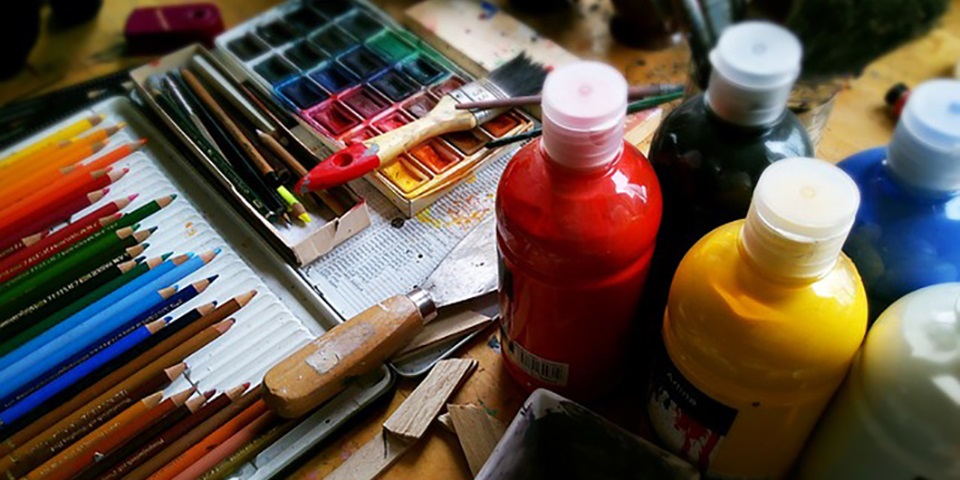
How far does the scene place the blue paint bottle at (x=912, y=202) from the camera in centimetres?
38

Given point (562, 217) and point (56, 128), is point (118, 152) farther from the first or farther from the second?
point (562, 217)

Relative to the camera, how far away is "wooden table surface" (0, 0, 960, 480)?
1.77 feet

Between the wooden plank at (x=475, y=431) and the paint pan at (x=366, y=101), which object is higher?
the paint pan at (x=366, y=101)

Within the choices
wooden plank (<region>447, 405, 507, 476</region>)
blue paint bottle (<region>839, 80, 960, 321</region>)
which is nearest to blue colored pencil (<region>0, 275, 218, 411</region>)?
wooden plank (<region>447, 405, 507, 476</region>)

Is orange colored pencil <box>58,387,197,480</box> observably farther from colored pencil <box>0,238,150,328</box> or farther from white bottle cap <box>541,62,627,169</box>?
white bottle cap <box>541,62,627,169</box>

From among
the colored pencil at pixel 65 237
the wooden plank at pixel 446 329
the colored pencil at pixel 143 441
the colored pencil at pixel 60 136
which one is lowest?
the wooden plank at pixel 446 329

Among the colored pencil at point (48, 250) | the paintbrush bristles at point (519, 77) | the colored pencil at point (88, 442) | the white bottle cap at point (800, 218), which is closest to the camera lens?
the white bottle cap at point (800, 218)

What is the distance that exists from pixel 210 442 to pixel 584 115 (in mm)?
321

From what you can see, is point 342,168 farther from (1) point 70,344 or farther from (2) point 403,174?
(1) point 70,344

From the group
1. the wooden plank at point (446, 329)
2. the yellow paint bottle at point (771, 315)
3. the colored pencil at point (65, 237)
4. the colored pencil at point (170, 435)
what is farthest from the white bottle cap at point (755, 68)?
the colored pencil at point (65, 237)

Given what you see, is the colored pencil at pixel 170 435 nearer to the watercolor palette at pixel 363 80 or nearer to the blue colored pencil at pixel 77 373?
the blue colored pencil at pixel 77 373

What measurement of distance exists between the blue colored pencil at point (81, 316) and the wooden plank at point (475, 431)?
24 cm

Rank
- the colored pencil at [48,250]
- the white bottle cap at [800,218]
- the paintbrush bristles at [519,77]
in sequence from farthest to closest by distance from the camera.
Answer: the paintbrush bristles at [519,77] → the colored pencil at [48,250] → the white bottle cap at [800,218]

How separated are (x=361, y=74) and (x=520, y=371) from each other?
0.34 metres
